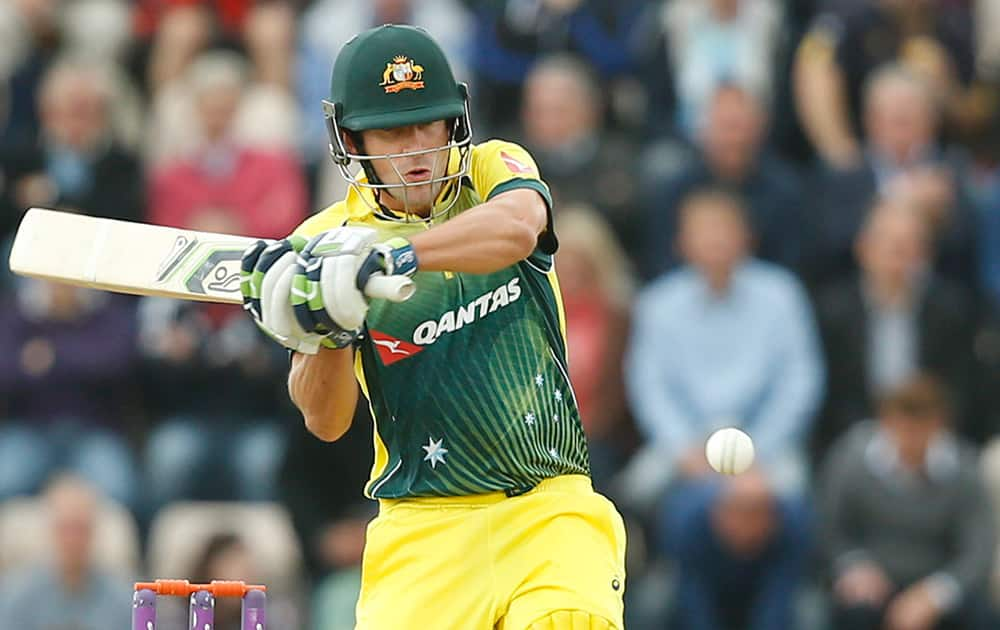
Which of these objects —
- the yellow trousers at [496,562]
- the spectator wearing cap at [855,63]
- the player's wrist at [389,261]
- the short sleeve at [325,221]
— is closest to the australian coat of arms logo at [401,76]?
the short sleeve at [325,221]

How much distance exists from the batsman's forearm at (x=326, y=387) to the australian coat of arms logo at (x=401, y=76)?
0.68 m

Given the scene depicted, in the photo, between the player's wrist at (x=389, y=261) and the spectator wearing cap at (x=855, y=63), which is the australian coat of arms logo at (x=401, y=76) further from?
the spectator wearing cap at (x=855, y=63)

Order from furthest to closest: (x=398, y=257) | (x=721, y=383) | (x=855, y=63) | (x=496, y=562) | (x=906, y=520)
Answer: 1. (x=855, y=63)
2. (x=721, y=383)
3. (x=906, y=520)
4. (x=496, y=562)
5. (x=398, y=257)

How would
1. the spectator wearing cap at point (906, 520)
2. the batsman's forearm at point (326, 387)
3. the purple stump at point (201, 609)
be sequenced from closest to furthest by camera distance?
the purple stump at point (201, 609), the batsman's forearm at point (326, 387), the spectator wearing cap at point (906, 520)

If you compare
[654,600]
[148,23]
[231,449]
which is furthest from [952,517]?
[148,23]

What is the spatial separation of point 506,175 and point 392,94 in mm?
365

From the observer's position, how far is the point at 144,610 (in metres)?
4.86

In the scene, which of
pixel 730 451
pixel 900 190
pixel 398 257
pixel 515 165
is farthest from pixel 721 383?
pixel 398 257

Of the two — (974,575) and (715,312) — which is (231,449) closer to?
(715,312)

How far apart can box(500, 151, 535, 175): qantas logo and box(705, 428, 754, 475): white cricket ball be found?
2.96ft

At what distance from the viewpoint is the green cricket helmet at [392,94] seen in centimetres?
492

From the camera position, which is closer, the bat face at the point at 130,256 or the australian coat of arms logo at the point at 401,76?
the australian coat of arms logo at the point at 401,76

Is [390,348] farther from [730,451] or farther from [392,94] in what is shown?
[730,451]

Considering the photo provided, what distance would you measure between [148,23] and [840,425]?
4.72 metres
